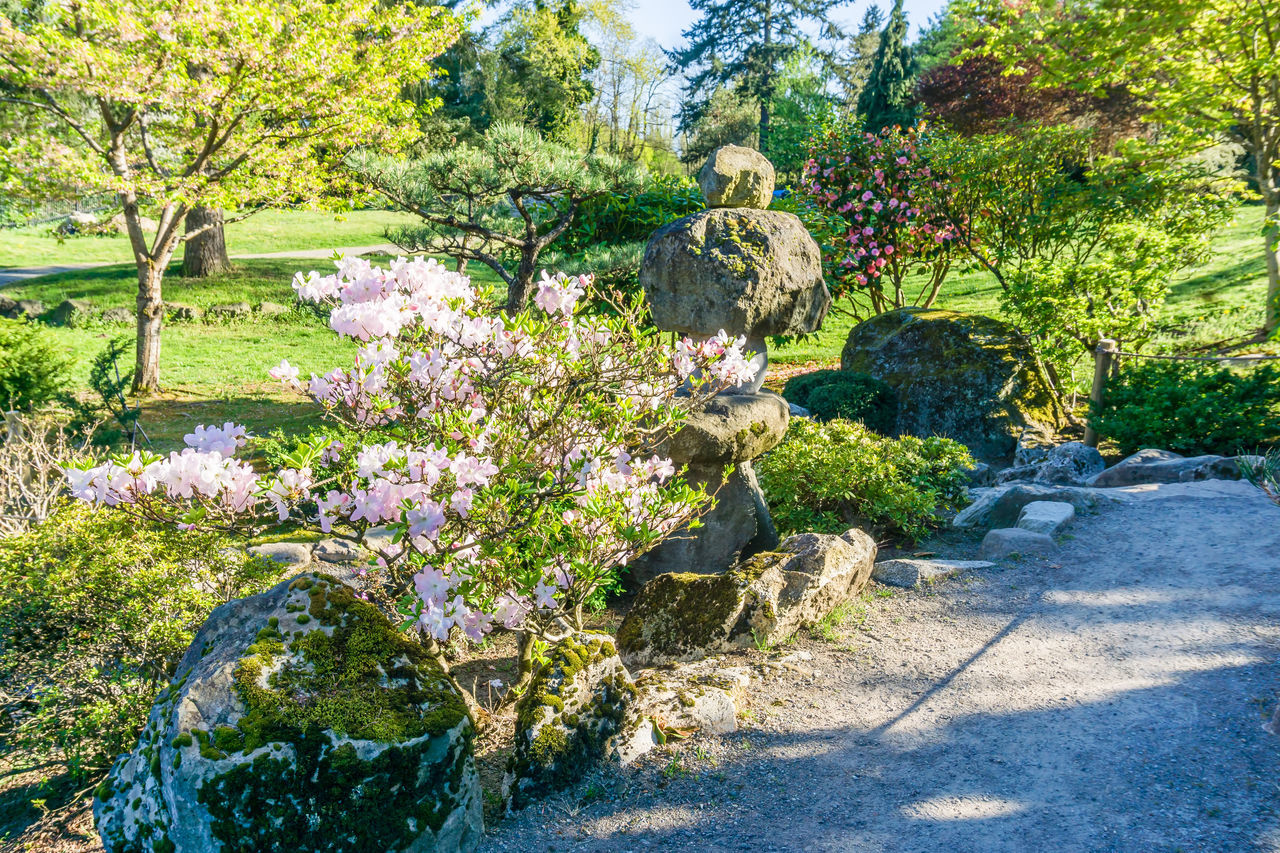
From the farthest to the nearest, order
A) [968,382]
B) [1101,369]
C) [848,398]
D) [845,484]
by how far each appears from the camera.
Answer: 1. [968,382]
2. [848,398]
3. [1101,369]
4. [845,484]

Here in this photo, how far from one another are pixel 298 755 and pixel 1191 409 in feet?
25.5

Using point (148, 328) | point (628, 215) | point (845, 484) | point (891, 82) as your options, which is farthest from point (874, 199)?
point (891, 82)

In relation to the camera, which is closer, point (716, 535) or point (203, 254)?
point (716, 535)

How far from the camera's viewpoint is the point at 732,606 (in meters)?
4.36

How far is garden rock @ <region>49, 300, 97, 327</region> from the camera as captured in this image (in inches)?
598

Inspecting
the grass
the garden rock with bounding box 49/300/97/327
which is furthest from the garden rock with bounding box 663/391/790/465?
the garden rock with bounding box 49/300/97/327

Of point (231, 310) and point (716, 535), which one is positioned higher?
point (231, 310)

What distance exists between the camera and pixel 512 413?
3.39 m

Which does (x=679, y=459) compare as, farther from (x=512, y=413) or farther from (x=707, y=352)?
(x=512, y=413)

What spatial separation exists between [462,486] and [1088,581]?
415cm

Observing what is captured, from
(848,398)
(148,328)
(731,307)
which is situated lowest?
(848,398)

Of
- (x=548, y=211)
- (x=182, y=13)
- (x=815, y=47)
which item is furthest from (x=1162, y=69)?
(x=815, y=47)

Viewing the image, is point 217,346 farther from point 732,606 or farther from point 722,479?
point 732,606

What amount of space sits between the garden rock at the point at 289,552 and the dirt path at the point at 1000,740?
3.29 meters
